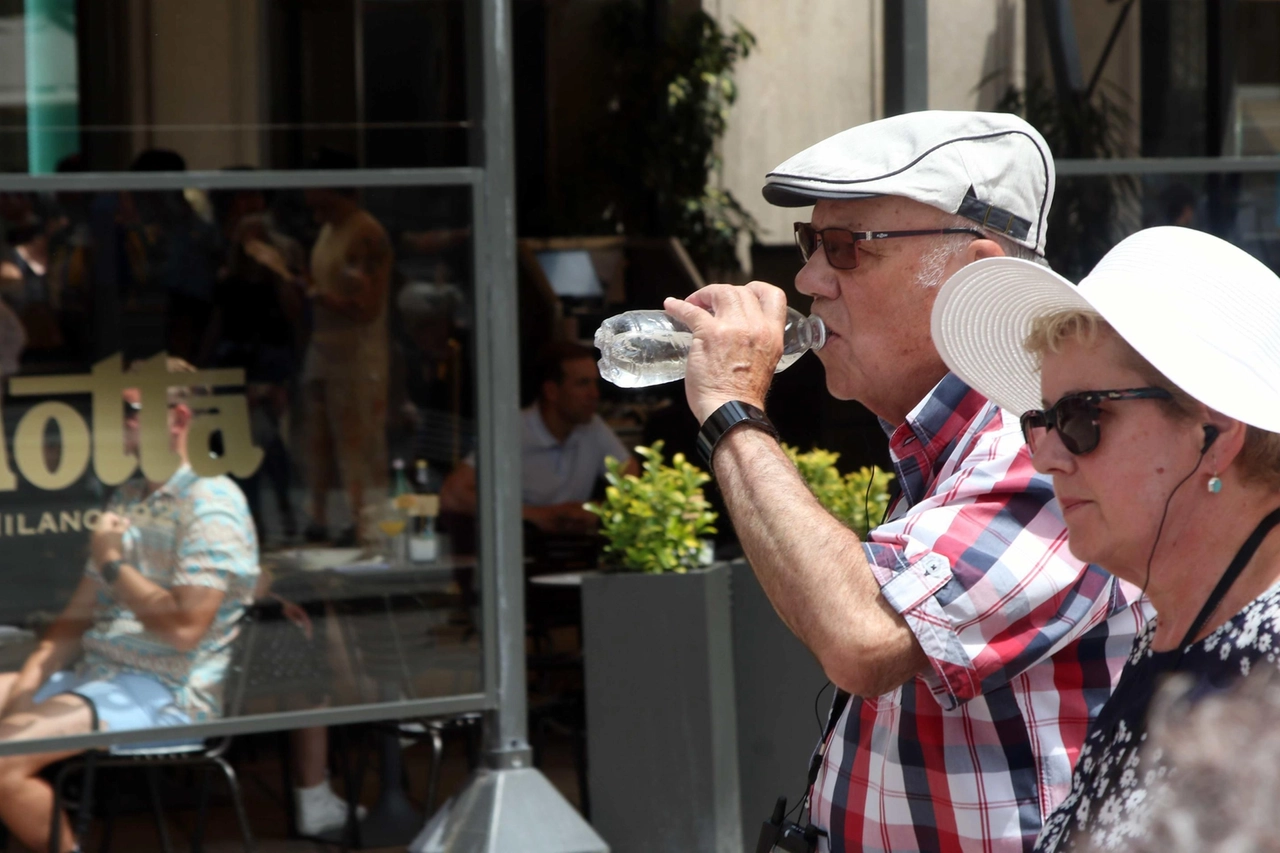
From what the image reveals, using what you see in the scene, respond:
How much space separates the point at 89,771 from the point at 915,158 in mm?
3408

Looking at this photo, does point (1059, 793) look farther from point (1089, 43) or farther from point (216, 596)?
point (1089, 43)

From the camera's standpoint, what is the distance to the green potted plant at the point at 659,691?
4574 millimetres

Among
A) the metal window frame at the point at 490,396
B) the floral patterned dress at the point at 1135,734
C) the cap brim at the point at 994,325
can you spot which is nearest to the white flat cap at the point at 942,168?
the cap brim at the point at 994,325

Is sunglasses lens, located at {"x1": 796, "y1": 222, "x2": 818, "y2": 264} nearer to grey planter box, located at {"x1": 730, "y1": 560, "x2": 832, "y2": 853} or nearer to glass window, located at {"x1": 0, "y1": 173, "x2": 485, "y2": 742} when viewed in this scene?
glass window, located at {"x1": 0, "y1": 173, "x2": 485, "y2": 742}

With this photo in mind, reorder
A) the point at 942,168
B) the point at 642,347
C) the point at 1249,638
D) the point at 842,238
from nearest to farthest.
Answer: the point at 1249,638, the point at 942,168, the point at 842,238, the point at 642,347

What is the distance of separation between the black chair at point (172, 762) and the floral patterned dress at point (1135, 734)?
10.7 feet

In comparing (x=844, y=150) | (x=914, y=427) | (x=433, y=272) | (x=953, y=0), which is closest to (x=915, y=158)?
(x=844, y=150)

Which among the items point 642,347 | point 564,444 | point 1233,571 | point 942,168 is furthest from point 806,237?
point 564,444

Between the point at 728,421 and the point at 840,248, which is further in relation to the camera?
the point at 840,248

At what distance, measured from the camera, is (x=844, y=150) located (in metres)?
1.89

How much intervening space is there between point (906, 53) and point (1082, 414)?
3504mm

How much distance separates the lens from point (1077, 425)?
1480mm

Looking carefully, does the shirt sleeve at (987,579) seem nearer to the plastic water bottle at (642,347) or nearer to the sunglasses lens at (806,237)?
the sunglasses lens at (806,237)

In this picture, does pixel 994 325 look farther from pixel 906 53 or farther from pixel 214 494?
pixel 906 53
